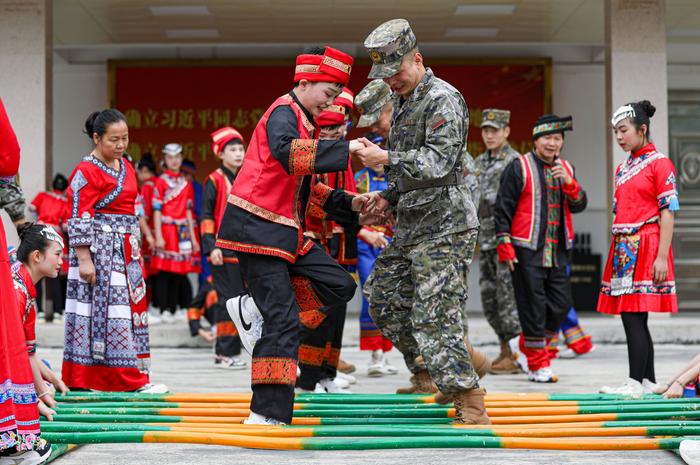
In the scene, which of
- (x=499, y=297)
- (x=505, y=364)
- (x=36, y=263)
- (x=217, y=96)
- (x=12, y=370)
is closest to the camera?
(x=12, y=370)

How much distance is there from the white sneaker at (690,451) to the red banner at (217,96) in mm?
9640

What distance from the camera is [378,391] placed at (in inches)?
241

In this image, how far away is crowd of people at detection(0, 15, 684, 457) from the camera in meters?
4.35

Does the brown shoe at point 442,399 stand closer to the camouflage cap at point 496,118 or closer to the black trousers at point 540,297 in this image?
the black trousers at point 540,297

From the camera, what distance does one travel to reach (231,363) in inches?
305

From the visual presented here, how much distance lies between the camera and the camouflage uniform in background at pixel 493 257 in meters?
7.54

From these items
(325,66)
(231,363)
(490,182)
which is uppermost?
(325,66)

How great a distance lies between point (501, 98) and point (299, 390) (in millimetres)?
8106

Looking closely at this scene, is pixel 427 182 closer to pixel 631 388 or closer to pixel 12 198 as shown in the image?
pixel 12 198

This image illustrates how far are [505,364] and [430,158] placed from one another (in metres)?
3.46

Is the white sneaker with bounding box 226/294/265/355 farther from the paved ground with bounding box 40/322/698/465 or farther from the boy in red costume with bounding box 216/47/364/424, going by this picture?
the paved ground with bounding box 40/322/698/465

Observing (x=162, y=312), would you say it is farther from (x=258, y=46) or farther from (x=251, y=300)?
(x=251, y=300)

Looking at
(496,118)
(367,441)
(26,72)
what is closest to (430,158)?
(367,441)

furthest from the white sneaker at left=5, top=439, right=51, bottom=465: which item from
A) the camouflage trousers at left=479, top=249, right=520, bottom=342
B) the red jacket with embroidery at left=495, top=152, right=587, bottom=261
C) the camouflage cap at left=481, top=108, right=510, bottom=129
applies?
the camouflage cap at left=481, top=108, right=510, bottom=129
